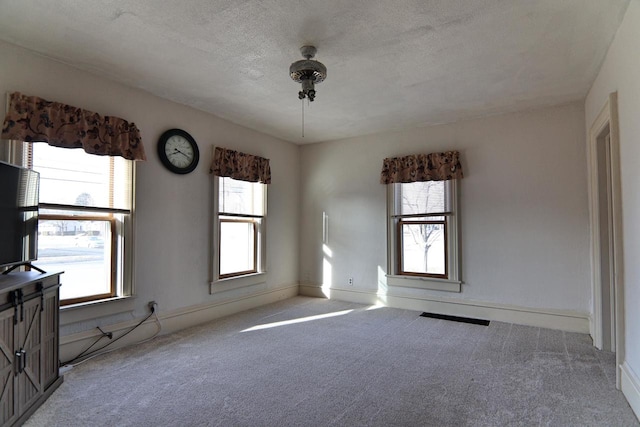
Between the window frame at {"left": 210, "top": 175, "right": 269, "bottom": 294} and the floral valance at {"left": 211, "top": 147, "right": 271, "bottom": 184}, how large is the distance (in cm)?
13

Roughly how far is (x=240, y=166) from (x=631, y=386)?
4277 millimetres

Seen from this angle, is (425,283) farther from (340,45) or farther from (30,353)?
(30,353)

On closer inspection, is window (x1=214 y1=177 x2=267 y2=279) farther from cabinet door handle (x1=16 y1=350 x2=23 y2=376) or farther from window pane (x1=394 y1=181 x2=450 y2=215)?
cabinet door handle (x1=16 y1=350 x2=23 y2=376)

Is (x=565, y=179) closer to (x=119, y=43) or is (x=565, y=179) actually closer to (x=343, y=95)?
(x=343, y=95)

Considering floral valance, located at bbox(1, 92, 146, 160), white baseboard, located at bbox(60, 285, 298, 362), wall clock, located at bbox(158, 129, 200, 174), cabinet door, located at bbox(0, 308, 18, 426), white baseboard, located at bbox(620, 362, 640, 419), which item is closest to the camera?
cabinet door, located at bbox(0, 308, 18, 426)

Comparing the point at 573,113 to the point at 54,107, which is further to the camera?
the point at 573,113

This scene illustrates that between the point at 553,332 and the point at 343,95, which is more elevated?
the point at 343,95

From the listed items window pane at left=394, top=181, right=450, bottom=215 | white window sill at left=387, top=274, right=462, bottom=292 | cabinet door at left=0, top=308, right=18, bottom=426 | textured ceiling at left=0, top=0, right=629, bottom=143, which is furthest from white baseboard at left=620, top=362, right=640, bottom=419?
cabinet door at left=0, top=308, right=18, bottom=426

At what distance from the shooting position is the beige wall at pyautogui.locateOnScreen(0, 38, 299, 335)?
2988mm

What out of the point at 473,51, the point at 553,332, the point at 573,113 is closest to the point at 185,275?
the point at 473,51

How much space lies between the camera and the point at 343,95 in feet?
12.6

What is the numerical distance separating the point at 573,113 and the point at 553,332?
2.43 metres

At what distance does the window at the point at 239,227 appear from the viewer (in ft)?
15.2

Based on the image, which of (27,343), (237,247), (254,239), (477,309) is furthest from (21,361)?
(477,309)
